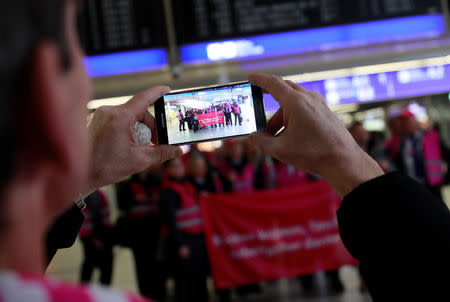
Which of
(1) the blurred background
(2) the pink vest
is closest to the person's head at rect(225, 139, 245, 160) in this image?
(2) the pink vest

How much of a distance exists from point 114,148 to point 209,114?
38cm

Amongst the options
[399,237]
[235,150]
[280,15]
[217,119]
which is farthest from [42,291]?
[235,150]

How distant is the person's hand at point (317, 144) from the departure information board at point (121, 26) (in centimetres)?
196

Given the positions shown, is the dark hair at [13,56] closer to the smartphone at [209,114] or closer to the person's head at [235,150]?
the smartphone at [209,114]

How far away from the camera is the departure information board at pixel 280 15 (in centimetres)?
294

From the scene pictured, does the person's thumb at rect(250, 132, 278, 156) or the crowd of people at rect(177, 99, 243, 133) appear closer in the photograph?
the person's thumb at rect(250, 132, 278, 156)

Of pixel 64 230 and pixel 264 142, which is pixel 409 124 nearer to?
pixel 264 142

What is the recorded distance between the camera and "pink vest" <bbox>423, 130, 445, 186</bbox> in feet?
18.8

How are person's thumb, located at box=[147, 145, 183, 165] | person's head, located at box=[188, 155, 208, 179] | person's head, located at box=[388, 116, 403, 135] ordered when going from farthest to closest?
person's head, located at box=[388, 116, 403, 135] < person's head, located at box=[188, 155, 208, 179] < person's thumb, located at box=[147, 145, 183, 165]

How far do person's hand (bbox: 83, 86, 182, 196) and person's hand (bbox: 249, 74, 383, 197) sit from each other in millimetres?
405

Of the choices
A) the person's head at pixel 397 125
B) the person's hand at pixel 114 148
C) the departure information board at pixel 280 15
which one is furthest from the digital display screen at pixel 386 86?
the person's head at pixel 397 125

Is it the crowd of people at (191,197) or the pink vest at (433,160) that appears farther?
the pink vest at (433,160)

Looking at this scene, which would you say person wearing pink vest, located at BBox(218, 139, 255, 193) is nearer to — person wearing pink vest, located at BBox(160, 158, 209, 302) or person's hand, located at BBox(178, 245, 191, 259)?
person wearing pink vest, located at BBox(160, 158, 209, 302)

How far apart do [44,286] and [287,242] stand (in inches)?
173
